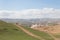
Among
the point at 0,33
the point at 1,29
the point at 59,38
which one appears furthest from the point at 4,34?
the point at 59,38

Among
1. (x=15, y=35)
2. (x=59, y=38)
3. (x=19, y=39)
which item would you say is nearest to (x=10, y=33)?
(x=15, y=35)

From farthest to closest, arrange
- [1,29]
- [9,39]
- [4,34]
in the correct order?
[1,29], [4,34], [9,39]

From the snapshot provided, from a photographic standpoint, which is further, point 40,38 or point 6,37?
point 40,38

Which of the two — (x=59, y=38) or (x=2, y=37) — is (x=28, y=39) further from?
(x=59, y=38)

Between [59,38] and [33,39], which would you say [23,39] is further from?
[59,38]

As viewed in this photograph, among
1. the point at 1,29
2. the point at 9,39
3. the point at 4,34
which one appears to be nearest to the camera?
the point at 9,39

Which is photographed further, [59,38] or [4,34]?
[59,38]

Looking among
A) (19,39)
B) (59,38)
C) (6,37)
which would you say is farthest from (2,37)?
(59,38)
